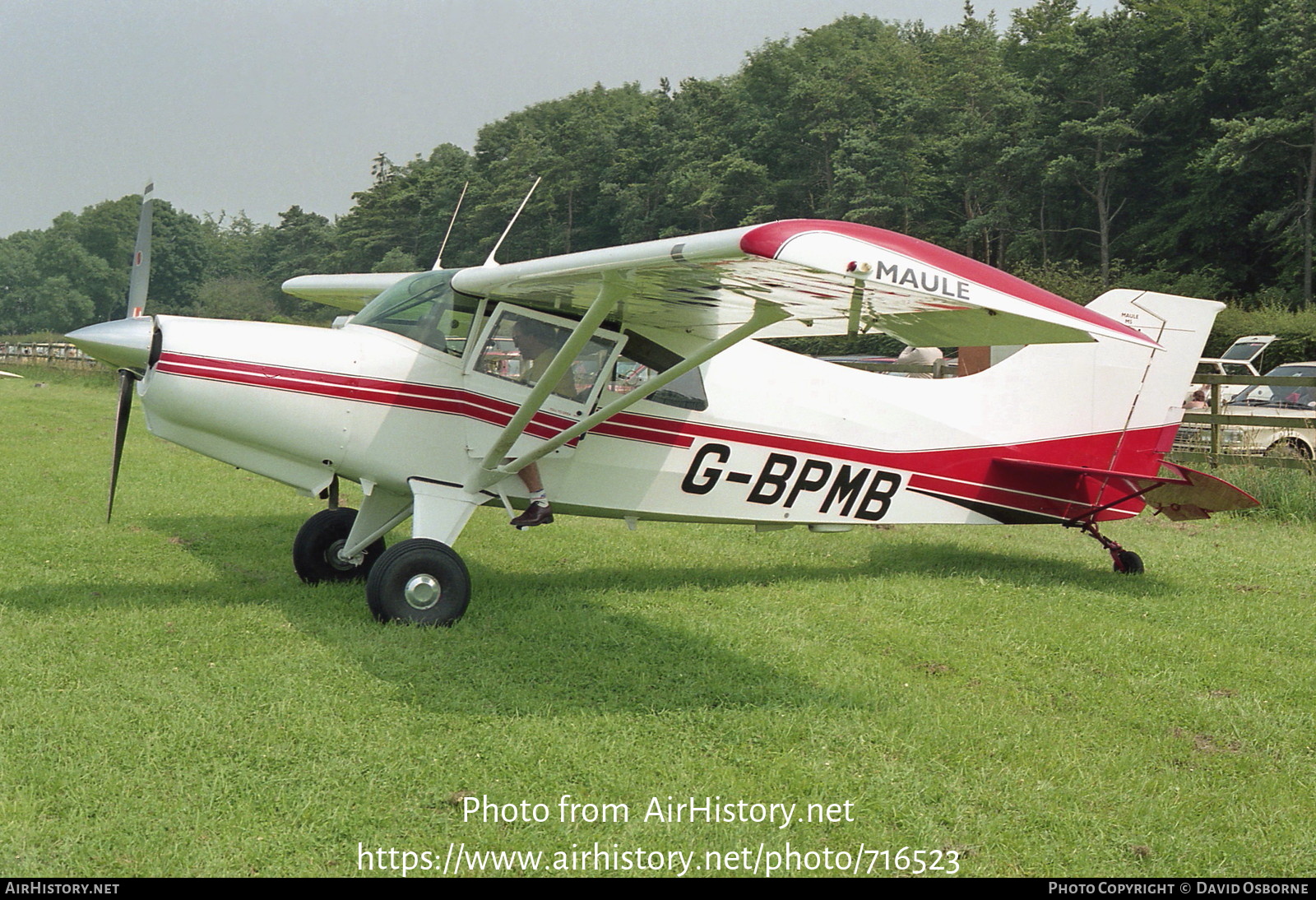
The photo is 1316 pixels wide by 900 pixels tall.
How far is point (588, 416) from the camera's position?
6.78 metres

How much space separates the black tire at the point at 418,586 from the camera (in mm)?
6426

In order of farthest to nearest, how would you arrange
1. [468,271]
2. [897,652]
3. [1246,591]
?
[1246,591]
[468,271]
[897,652]

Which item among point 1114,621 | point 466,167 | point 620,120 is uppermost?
point 620,120

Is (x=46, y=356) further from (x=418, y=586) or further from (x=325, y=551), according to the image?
(x=418, y=586)

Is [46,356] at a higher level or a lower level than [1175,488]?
lower

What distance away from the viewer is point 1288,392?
18.7m

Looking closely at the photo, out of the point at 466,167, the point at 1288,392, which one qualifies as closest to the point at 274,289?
the point at 466,167

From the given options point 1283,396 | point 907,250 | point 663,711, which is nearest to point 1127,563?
point 907,250

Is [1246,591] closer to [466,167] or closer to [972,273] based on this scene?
[972,273]

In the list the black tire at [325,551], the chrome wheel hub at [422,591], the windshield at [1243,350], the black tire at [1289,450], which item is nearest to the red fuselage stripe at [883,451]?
the chrome wheel hub at [422,591]

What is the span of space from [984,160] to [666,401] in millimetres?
50457

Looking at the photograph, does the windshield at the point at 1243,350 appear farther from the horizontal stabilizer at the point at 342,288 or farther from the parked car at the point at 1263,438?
the horizontal stabilizer at the point at 342,288

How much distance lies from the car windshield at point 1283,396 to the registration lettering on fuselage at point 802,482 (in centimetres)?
1094

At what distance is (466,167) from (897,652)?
85.8 m
